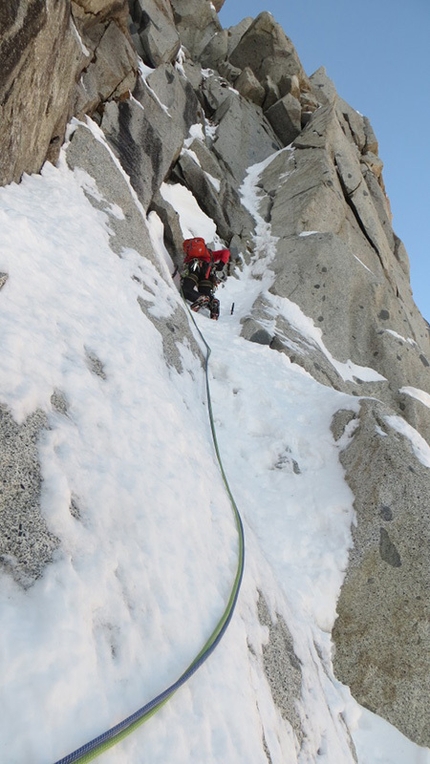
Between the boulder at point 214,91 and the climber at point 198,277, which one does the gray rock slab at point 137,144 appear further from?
the boulder at point 214,91

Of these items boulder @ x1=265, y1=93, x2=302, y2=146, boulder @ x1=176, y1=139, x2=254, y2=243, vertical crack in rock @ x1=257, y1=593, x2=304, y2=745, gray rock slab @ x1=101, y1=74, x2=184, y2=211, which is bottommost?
vertical crack in rock @ x1=257, y1=593, x2=304, y2=745

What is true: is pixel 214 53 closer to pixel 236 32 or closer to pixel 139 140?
pixel 236 32

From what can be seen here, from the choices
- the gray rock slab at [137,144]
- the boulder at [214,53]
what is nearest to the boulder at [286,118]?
the boulder at [214,53]

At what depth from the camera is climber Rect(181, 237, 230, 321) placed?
14273 millimetres

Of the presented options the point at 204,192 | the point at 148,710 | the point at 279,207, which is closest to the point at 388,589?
the point at 148,710

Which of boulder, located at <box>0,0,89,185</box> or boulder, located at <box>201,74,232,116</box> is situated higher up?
boulder, located at <box>201,74,232,116</box>

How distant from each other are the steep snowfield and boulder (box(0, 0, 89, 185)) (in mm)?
596

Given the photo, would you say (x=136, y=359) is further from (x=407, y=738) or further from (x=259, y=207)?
(x=259, y=207)

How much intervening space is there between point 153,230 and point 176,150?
7.04 m

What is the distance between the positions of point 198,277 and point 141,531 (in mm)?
11352

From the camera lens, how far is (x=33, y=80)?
25.9ft

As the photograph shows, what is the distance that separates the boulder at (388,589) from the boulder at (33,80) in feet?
26.4

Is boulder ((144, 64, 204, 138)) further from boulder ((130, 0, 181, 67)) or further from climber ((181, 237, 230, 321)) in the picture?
climber ((181, 237, 230, 321))

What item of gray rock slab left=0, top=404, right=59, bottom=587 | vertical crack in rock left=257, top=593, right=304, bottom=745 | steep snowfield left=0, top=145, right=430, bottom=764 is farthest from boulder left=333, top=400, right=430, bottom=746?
gray rock slab left=0, top=404, right=59, bottom=587
